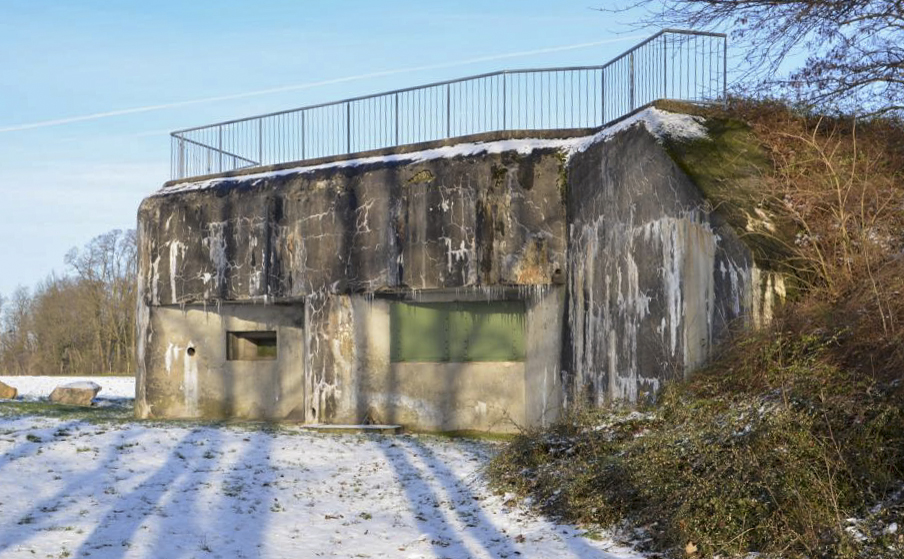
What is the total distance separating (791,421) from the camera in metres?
7.15

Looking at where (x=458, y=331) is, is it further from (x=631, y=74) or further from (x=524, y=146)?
(x=631, y=74)

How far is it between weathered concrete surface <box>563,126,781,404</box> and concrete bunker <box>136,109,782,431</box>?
0.08 feet

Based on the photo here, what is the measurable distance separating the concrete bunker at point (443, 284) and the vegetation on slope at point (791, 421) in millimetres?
888

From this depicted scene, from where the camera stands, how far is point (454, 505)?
29.5 feet

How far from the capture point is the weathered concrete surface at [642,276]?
10.8 metres

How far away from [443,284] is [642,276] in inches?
157

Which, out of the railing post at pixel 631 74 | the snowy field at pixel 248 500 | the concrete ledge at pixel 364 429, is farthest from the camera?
the concrete ledge at pixel 364 429

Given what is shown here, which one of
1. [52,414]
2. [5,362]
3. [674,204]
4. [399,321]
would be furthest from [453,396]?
[5,362]

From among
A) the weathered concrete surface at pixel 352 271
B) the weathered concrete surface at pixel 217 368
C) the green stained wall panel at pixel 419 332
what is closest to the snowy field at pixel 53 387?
the weathered concrete surface at pixel 217 368

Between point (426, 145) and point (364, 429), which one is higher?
point (426, 145)

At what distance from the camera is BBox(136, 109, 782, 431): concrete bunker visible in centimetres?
1146

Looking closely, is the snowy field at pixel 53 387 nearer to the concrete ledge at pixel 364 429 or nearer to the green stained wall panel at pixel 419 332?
the concrete ledge at pixel 364 429

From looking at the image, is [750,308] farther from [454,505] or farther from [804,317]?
[454,505]

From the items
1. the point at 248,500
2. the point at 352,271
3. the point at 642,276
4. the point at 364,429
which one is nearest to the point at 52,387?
the point at 352,271
